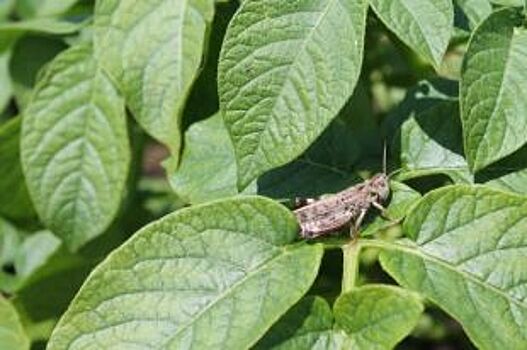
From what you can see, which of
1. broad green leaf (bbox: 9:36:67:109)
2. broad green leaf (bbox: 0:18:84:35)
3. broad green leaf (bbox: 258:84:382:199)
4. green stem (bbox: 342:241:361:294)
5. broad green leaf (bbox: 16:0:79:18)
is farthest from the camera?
broad green leaf (bbox: 16:0:79:18)

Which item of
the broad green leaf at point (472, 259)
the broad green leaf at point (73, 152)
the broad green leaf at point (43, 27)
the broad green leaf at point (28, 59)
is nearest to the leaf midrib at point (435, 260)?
the broad green leaf at point (472, 259)

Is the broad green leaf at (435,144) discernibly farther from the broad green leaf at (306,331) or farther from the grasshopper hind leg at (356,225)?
the broad green leaf at (306,331)

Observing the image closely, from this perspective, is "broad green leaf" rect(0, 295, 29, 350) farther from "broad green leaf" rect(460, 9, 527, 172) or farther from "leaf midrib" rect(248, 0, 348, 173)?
"broad green leaf" rect(460, 9, 527, 172)

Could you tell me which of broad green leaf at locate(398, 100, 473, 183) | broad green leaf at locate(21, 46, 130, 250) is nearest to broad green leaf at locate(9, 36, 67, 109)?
broad green leaf at locate(21, 46, 130, 250)

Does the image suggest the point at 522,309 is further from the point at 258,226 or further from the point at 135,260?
the point at 135,260

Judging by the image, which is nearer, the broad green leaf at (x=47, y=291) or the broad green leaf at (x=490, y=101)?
the broad green leaf at (x=490, y=101)

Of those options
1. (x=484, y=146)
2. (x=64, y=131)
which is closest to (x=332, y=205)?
(x=484, y=146)
